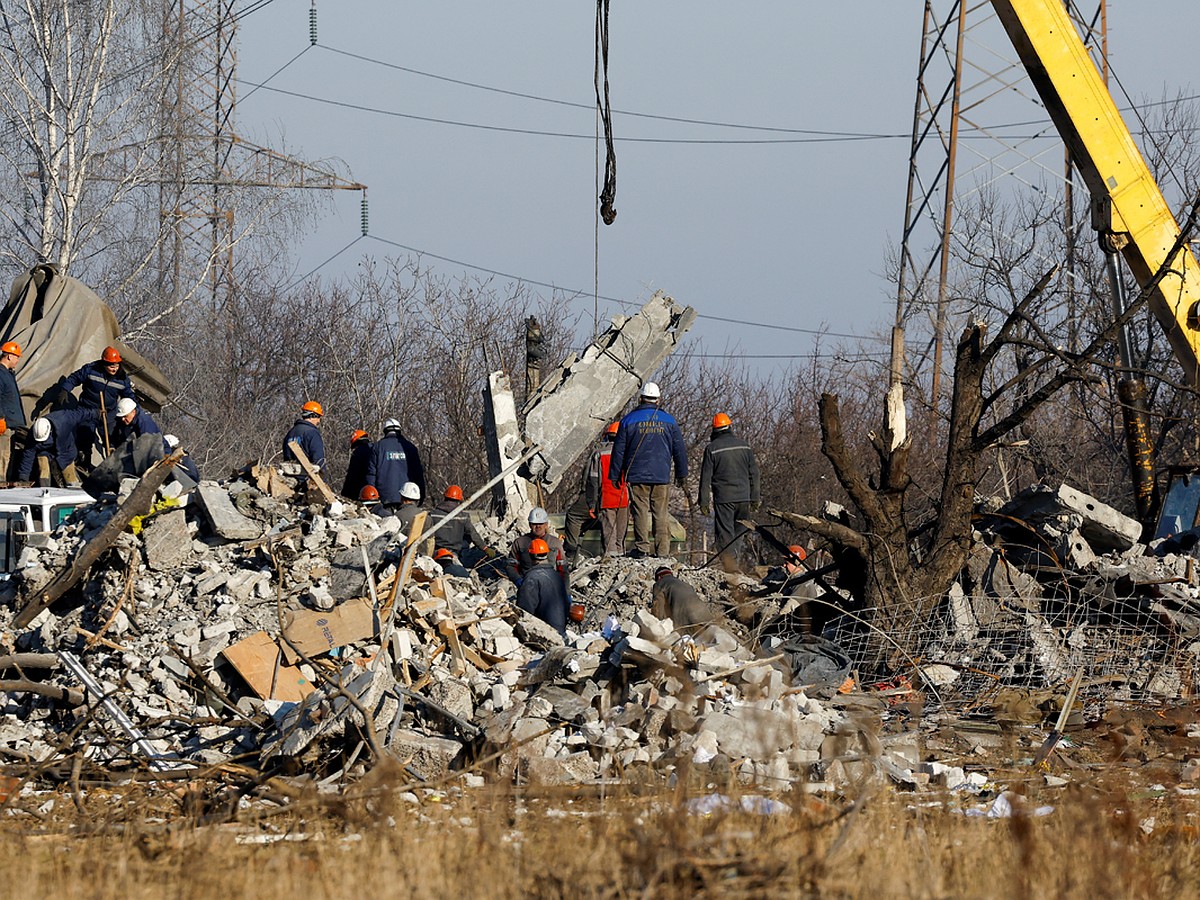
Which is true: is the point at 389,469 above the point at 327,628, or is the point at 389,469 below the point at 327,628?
above

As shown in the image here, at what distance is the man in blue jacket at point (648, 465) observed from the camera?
14086mm

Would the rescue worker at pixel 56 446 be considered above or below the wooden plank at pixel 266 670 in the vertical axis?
above

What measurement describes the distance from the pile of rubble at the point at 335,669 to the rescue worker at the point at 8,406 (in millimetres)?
2790

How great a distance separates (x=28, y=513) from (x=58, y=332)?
164 inches

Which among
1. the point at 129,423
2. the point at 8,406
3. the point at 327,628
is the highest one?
the point at 8,406

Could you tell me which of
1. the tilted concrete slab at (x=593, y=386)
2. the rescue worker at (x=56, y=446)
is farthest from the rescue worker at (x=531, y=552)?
the rescue worker at (x=56, y=446)

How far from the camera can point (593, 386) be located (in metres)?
15.2

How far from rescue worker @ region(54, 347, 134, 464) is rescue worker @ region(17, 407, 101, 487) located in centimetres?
21

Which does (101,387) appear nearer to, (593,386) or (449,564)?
(449,564)

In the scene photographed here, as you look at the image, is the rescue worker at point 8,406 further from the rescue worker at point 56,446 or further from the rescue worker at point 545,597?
the rescue worker at point 545,597

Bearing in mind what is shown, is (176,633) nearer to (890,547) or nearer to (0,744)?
(0,744)

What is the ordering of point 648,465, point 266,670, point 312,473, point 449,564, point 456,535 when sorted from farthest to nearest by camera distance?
point 648,465
point 456,535
point 312,473
point 449,564
point 266,670

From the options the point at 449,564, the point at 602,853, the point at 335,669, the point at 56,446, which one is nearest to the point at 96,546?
the point at 335,669

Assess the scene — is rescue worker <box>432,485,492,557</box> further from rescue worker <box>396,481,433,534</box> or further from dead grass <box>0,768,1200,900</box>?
dead grass <box>0,768,1200,900</box>
